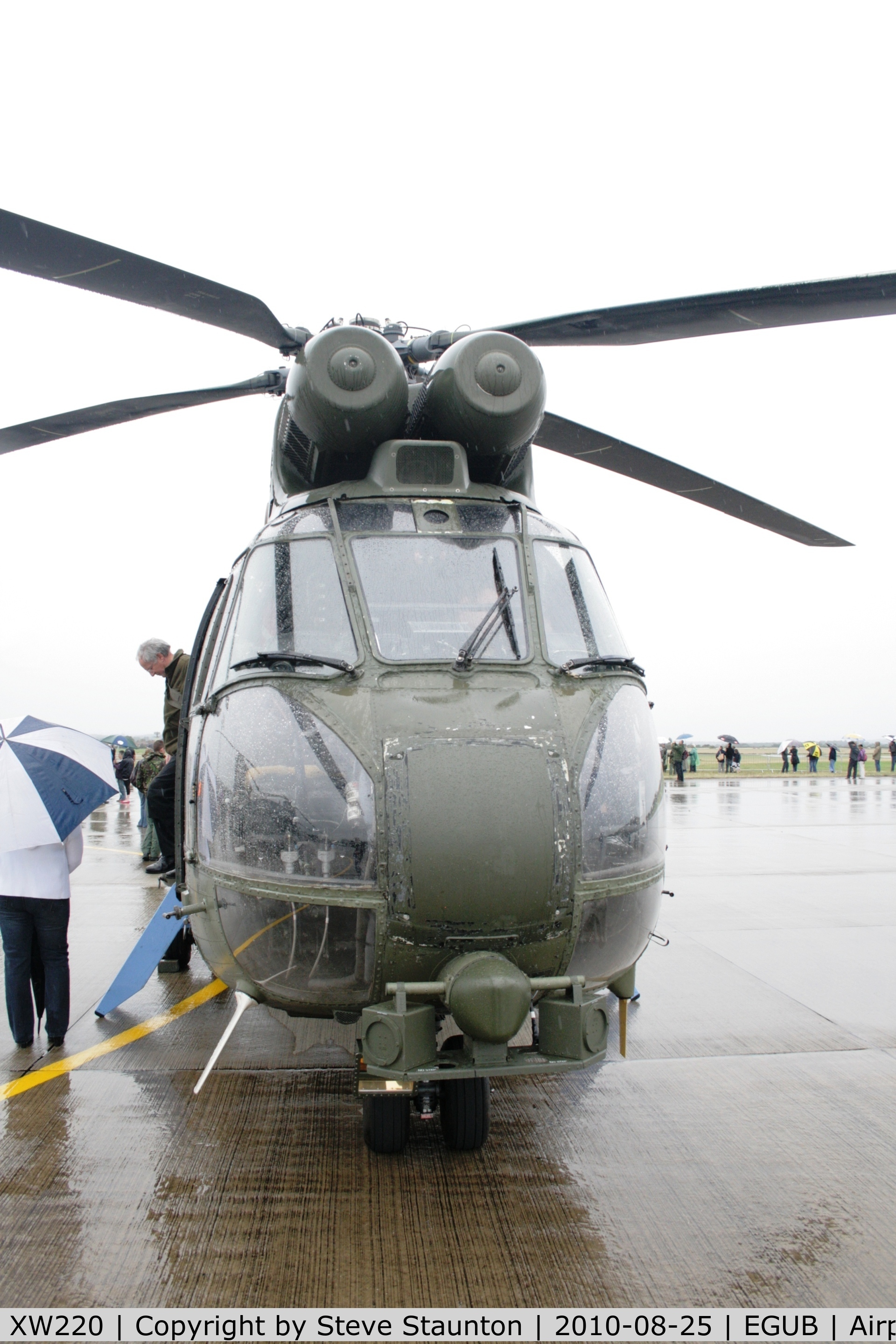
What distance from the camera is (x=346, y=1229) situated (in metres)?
3.09

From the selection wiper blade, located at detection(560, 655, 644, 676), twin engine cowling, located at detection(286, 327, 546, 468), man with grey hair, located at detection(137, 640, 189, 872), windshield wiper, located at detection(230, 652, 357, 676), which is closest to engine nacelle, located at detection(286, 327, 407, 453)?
twin engine cowling, located at detection(286, 327, 546, 468)

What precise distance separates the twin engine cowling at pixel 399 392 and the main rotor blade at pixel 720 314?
498 millimetres

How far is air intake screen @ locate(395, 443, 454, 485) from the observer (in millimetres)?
4266

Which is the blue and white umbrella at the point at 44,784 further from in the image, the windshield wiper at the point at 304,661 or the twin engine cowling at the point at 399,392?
the twin engine cowling at the point at 399,392

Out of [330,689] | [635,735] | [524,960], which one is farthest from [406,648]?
[524,960]

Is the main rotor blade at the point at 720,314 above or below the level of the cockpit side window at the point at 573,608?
above

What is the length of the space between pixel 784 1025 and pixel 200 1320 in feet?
12.9

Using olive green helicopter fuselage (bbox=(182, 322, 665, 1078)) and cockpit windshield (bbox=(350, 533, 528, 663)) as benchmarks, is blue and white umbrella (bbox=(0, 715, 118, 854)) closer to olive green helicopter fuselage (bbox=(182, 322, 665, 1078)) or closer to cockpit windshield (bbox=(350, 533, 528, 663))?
olive green helicopter fuselage (bbox=(182, 322, 665, 1078))

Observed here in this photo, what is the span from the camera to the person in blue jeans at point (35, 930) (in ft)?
16.1

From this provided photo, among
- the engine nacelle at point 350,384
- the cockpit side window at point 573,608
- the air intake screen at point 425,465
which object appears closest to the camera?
the cockpit side window at point 573,608

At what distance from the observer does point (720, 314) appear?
4324 millimetres

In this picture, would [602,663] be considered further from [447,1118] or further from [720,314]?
[447,1118]

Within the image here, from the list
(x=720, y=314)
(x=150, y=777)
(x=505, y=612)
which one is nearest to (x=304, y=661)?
(x=505, y=612)

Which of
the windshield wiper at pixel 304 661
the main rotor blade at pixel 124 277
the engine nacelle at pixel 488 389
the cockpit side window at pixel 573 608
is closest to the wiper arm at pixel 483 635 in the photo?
the cockpit side window at pixel 573 608
